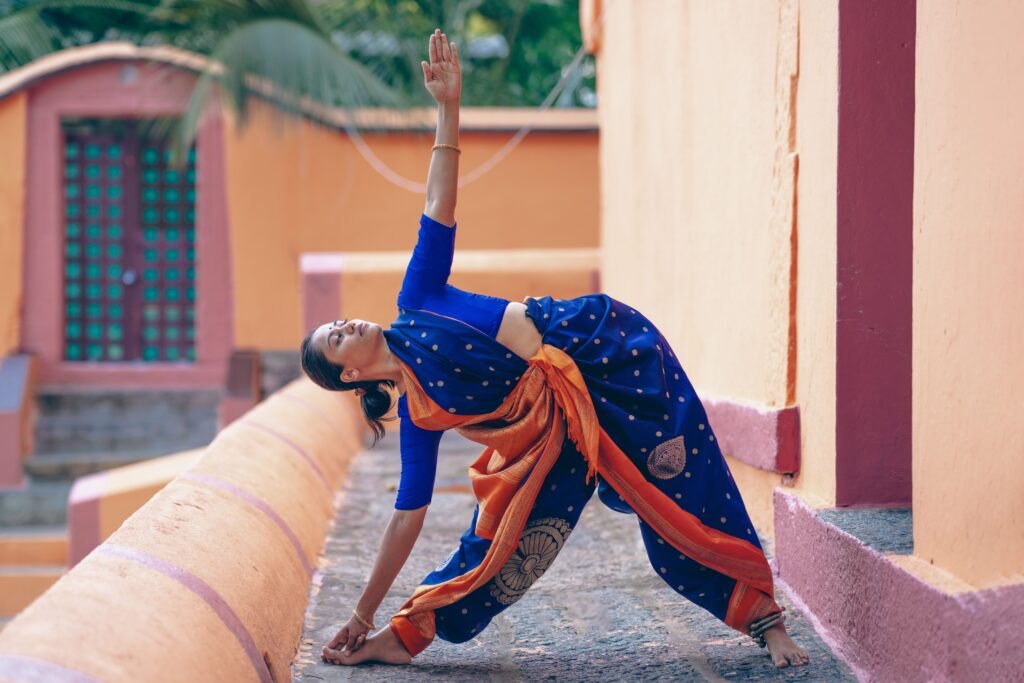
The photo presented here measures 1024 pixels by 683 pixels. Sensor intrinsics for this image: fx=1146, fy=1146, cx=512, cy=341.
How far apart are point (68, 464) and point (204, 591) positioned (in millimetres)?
7244

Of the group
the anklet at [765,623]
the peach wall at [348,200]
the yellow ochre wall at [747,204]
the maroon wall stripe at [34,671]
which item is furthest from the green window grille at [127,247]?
the maroon wall stripe at [34,671]

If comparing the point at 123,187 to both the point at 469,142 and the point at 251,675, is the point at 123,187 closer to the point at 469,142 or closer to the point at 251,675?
the point at 469,142

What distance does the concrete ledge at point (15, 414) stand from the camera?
354 inches

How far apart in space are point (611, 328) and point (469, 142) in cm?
722

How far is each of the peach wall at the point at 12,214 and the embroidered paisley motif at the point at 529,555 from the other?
8.12 m

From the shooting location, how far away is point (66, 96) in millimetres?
9695

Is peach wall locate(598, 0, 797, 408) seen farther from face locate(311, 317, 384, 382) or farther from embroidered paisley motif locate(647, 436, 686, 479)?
face locate(311, 317, 384, 382)

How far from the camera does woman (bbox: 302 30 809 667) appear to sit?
8.79ft

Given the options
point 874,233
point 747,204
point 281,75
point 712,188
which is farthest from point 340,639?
point 281,75

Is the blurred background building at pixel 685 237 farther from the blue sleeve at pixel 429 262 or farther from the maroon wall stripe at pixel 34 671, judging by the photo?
the blue sleeve at pixel 429 262

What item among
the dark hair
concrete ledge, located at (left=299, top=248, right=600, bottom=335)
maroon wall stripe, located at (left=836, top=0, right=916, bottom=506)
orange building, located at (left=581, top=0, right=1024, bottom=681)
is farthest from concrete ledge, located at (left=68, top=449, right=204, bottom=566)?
maroon wall stripe, located at (left=836, top=0, right=916, bottom=506)

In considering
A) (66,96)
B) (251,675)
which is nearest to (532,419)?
(251,675)

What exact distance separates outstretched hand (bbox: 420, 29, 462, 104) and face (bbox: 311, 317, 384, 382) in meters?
0.56

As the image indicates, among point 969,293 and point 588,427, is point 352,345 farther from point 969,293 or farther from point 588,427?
point 969,293
